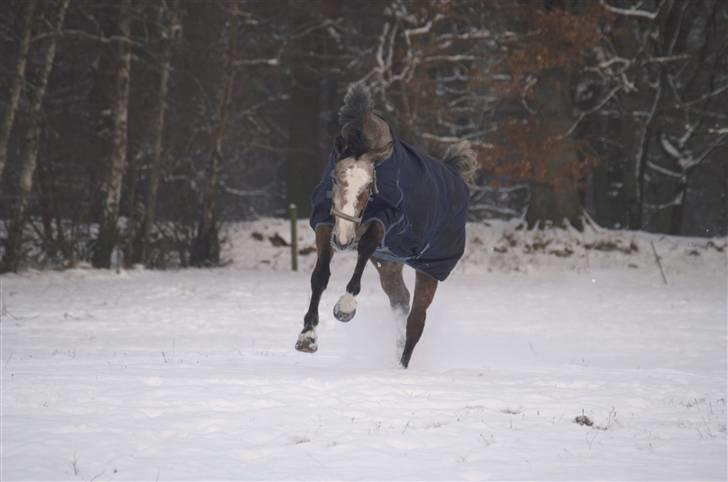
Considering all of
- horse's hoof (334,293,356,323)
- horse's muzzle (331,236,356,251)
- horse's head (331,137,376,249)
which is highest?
horse's head (331,137,376,249)

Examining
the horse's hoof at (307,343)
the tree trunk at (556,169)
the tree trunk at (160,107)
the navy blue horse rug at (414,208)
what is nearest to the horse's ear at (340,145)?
the navy blue horse rug at (414,208)

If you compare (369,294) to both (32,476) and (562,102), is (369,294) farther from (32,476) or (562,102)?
(32,476)

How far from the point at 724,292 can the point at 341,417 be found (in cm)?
1317

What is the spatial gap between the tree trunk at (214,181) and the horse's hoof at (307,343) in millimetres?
13969

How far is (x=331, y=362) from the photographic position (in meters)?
8.49

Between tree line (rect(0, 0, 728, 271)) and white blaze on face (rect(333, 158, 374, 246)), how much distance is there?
10726mm

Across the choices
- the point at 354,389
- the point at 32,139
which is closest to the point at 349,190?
the point at 354,389

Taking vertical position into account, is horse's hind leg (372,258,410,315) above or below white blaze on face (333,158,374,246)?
below

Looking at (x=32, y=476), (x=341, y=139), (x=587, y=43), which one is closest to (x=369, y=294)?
(x=587, y=43)

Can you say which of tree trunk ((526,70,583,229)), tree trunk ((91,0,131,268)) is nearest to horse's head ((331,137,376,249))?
tree trunk ((91,0,131,268))

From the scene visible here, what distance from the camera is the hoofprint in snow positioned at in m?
4.48

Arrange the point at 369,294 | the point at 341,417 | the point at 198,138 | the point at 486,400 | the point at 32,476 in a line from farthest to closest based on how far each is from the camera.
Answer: the point at 198,138
the point at 369,294
the point at 486,400
the point at 341,417
the point at 32,476

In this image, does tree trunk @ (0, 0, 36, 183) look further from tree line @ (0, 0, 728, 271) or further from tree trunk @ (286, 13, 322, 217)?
tree trunk @ (286, 13, 322, 217)

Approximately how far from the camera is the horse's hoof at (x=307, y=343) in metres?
6.31
